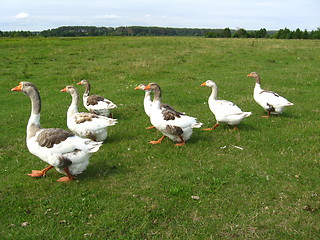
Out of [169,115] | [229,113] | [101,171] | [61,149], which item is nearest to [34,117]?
[61,149]

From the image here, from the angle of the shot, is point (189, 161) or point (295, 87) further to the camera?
point (295, 87)

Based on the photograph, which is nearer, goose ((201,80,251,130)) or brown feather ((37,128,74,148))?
brown feather ((37,128,74,148))

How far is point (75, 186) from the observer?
22.9ft

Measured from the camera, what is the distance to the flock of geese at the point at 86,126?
6848 millimetres

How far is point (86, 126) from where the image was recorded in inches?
348

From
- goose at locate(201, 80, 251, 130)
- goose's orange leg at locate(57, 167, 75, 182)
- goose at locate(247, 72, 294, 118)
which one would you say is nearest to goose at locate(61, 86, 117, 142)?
goose's orange leg at locate(57, 167, 75, 182)

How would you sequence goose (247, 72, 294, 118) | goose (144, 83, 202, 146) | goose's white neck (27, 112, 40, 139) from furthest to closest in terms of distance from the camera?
goose (247, 72, 294, 118)
goose (144, 83, 202, 146)
goose's white neck (27, 112, 40, 139)

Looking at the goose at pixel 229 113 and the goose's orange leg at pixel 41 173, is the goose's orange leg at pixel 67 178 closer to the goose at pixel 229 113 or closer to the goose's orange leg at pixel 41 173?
the goose's orange leg at pixel 41 173

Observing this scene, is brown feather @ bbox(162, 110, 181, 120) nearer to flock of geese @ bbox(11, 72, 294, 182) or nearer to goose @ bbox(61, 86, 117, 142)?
flock of geese @ bbox(11, 72, 294, 182)

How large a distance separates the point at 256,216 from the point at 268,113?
23.9 feet

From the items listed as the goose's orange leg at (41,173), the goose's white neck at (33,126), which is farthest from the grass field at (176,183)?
the goose's white neck at (33,126)

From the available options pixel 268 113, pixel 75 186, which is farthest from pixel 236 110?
pixel 75 186

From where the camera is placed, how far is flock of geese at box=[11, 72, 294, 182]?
270 inches

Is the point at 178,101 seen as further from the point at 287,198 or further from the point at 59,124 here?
the point at 287,198
